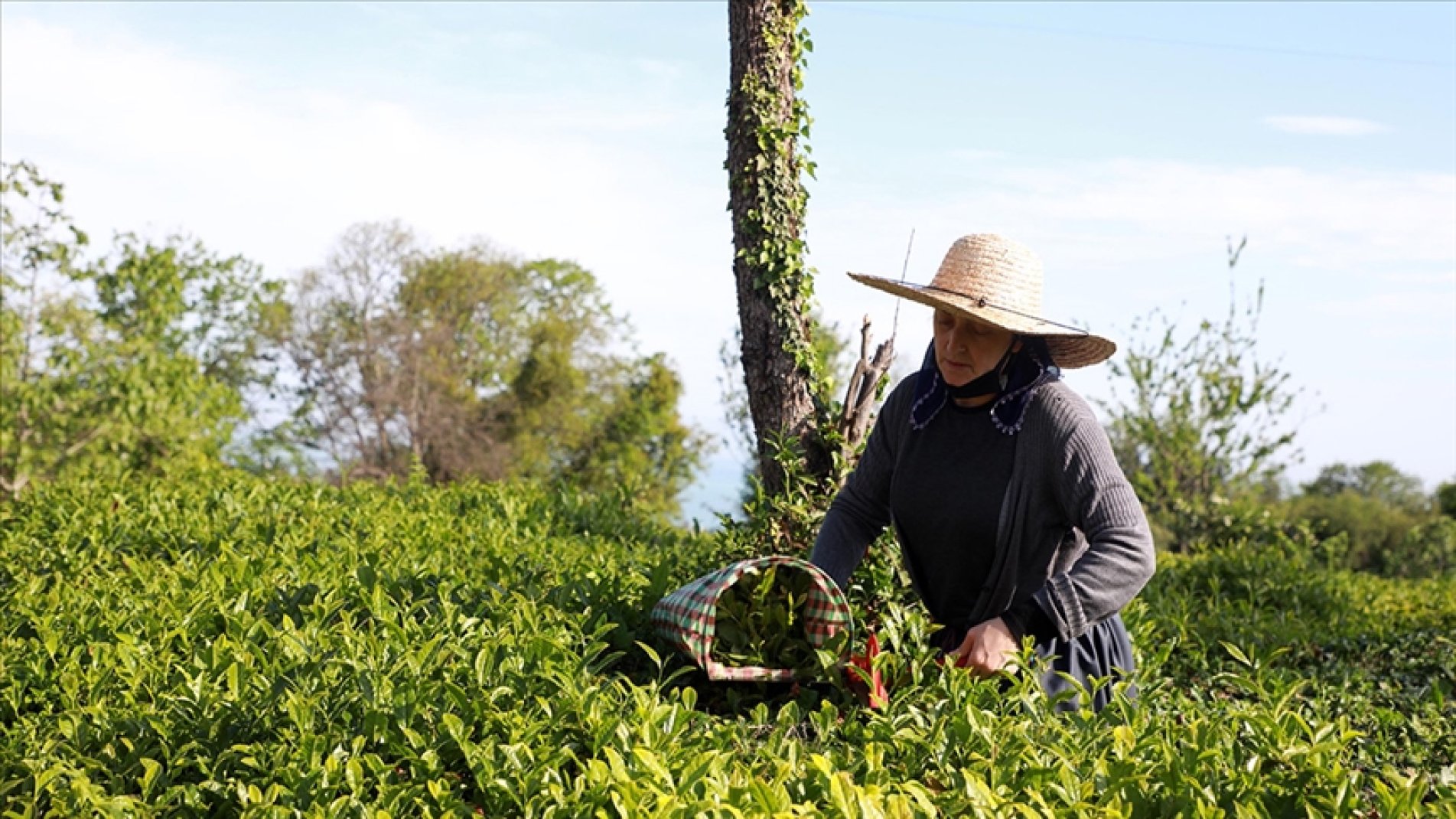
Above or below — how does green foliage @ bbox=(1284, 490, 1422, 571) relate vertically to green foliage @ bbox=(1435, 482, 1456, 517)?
below

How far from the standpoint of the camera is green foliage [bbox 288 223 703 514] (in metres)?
26.4

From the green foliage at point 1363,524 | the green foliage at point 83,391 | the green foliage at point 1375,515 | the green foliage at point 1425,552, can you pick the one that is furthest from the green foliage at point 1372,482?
the green foliage at point 83,391

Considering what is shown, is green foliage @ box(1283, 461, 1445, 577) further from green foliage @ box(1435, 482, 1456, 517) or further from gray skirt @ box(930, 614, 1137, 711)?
gray skirt @ box(930, 614, 1137, 711)

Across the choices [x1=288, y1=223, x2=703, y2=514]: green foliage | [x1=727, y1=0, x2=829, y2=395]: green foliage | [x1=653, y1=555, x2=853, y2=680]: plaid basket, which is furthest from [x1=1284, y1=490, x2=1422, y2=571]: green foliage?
[x1=653, y1=555, x2=853, y2=680]: plaid basket

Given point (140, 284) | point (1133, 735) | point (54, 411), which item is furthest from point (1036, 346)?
point (140, 284)

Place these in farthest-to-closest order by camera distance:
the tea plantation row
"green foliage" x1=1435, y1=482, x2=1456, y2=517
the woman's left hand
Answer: "green foliage" x1=1435, y1=482, x2=1456, y2=517 < the woman's left hand < the tea plantation row

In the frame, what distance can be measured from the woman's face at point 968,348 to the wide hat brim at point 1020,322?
0.05 m

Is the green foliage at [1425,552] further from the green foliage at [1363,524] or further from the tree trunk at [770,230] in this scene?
the tree trunk at [770,230]

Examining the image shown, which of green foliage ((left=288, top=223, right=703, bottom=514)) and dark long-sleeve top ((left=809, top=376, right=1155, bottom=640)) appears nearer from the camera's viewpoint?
dark long-sleeve top ((left=809, top=376, right=1155, bottom=640))

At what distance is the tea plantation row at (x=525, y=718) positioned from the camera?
236 cm

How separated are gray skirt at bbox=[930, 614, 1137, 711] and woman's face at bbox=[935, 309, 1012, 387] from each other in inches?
27.3

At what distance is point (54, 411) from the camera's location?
43.8 feet

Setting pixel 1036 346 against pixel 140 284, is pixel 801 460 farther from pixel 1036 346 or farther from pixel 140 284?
pixel 140 284

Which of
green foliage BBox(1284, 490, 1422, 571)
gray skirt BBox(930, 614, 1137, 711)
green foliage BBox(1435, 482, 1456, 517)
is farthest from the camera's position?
green foliage BBox(1284, 490, 1422, 571)
